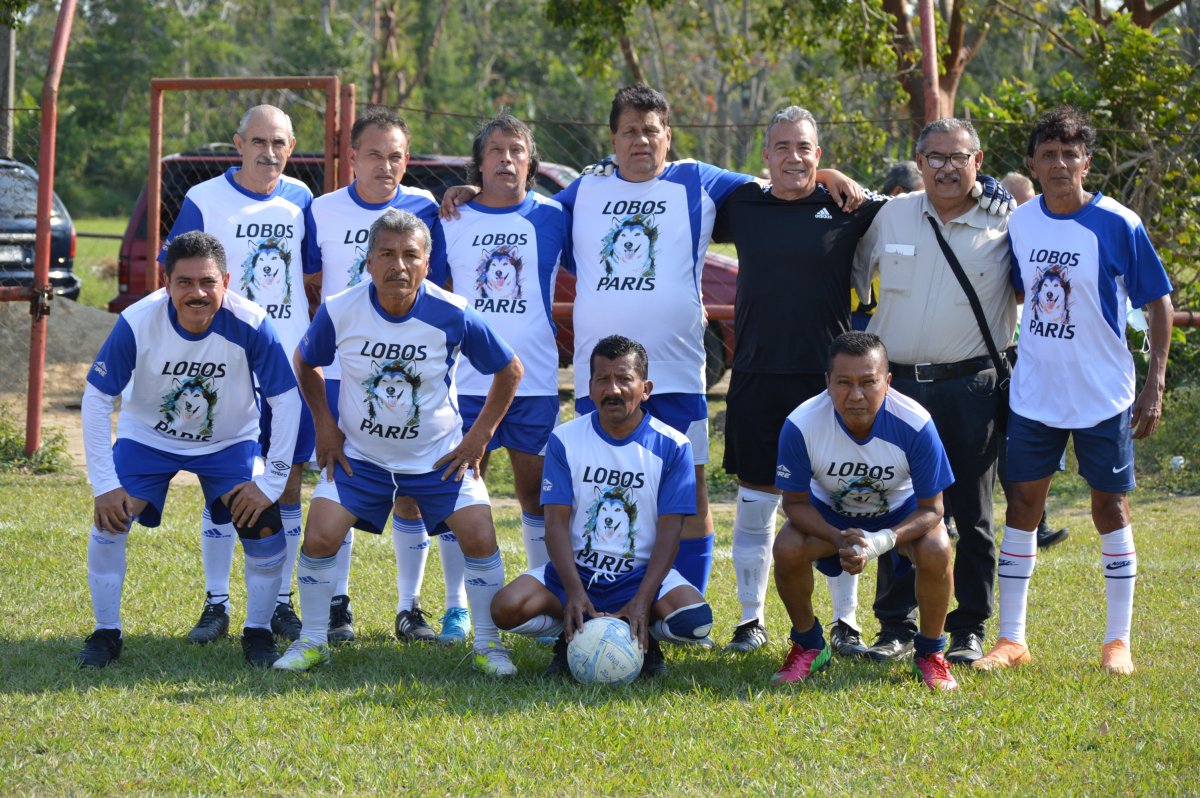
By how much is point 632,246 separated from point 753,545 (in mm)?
1359

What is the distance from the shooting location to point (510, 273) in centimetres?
576

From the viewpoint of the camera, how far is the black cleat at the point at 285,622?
227 inches

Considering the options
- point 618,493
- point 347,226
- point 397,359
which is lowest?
point 618,493

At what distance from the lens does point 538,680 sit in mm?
5082

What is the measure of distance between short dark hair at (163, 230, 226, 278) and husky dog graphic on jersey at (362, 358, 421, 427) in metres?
0.74

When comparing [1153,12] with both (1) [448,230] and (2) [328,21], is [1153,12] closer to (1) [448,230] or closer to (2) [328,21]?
(1) [448,230]

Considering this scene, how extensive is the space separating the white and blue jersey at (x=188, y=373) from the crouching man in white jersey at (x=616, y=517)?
1.10 meters

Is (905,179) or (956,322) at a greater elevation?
(905,179)

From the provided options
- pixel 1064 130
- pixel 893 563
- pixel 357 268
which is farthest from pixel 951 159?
pixel 357 268

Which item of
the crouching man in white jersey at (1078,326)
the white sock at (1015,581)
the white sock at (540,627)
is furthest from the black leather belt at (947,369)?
the white sock at (540,627)

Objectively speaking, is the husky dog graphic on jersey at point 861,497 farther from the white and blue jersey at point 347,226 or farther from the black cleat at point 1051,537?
the black cleat at point 1051,537

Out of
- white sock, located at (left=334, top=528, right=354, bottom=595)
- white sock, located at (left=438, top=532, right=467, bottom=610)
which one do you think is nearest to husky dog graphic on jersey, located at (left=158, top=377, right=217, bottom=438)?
white sock, located at (left=334, top=528, right=354, bottom=595)

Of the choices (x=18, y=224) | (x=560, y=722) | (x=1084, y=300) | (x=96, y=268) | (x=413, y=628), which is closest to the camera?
(x=560, y=722)

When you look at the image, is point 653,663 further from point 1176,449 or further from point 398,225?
point 1176,449
